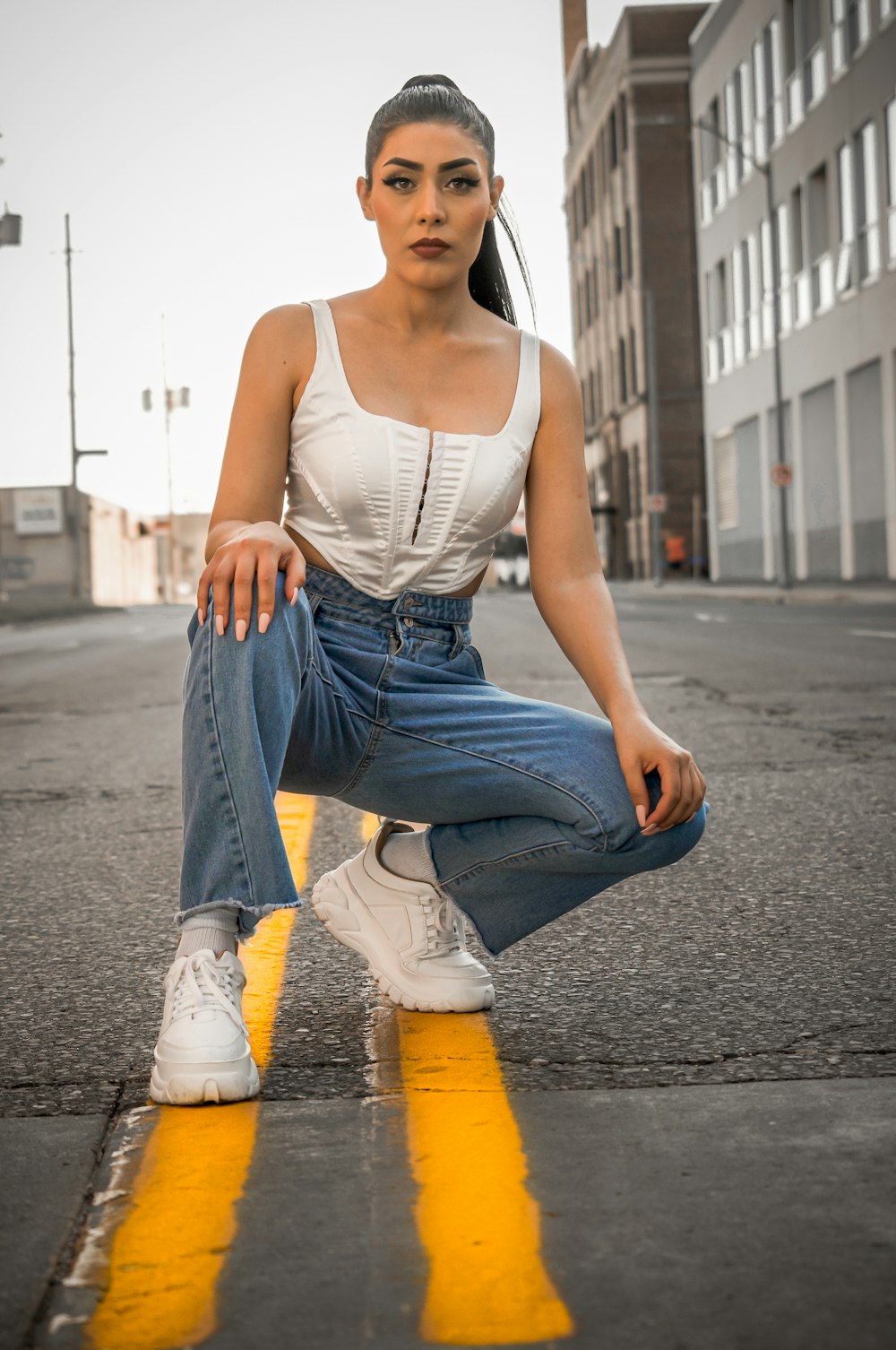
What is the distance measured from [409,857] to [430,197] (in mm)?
1169

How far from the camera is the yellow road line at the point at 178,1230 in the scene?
5.90ft

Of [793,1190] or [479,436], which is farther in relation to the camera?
[479,436]

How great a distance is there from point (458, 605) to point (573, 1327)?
159cm

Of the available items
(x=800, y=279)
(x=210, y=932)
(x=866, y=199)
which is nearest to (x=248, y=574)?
(x=210, y=932)

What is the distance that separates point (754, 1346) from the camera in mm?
1702

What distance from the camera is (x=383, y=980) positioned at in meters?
3.14

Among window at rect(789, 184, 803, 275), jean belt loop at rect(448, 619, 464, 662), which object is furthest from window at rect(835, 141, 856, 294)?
jean belt loop at rect(448, 619, 464, 662)

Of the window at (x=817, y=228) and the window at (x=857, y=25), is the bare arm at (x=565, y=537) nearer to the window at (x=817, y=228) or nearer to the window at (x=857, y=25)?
the window at (x=857, y=25)

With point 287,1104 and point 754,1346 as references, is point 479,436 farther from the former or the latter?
point 754,1346

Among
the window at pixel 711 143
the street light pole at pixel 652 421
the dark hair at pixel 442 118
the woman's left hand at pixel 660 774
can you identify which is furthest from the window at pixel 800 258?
the woman's left hand at pixel 660 774

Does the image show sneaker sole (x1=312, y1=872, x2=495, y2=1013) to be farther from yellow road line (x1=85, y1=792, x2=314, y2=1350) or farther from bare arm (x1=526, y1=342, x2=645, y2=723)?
bare arm (x1=526, y1=342, x2=645, y2=723)

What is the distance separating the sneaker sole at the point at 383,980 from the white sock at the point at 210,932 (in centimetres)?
45

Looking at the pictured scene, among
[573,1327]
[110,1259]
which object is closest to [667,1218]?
[573,1327]

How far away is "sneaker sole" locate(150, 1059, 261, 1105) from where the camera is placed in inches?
101
